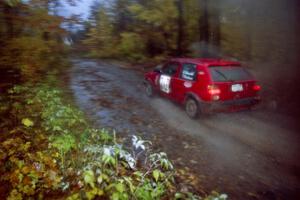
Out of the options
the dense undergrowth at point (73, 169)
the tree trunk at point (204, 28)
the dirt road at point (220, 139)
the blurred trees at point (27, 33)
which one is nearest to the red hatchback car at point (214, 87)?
the dirt road at point (220, 139)

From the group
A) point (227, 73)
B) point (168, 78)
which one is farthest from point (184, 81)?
point (227, 73)

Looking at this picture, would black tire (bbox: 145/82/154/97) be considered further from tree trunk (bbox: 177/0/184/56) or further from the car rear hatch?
tree trunk (bbox: 177/0/184/56)

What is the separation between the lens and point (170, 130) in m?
7.62

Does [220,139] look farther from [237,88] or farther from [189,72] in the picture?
[189,72]

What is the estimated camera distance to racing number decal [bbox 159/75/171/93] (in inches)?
369

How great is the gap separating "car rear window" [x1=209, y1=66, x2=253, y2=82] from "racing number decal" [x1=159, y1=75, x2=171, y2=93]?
1957 millimetres

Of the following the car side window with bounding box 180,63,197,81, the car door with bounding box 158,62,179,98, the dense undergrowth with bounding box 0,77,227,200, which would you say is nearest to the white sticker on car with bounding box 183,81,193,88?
the car side window with bounding box 180,63,197,81

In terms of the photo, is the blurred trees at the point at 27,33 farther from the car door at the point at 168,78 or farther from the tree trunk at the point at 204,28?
the tree trunk at the point at 204,28

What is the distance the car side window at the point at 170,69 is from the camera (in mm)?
9097

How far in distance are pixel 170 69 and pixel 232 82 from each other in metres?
2.36

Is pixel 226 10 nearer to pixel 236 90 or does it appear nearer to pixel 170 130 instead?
pixel 236 90

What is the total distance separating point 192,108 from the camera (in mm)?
8305

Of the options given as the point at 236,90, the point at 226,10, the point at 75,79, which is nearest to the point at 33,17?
the point at 236,90

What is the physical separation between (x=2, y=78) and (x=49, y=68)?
41.6 inches
